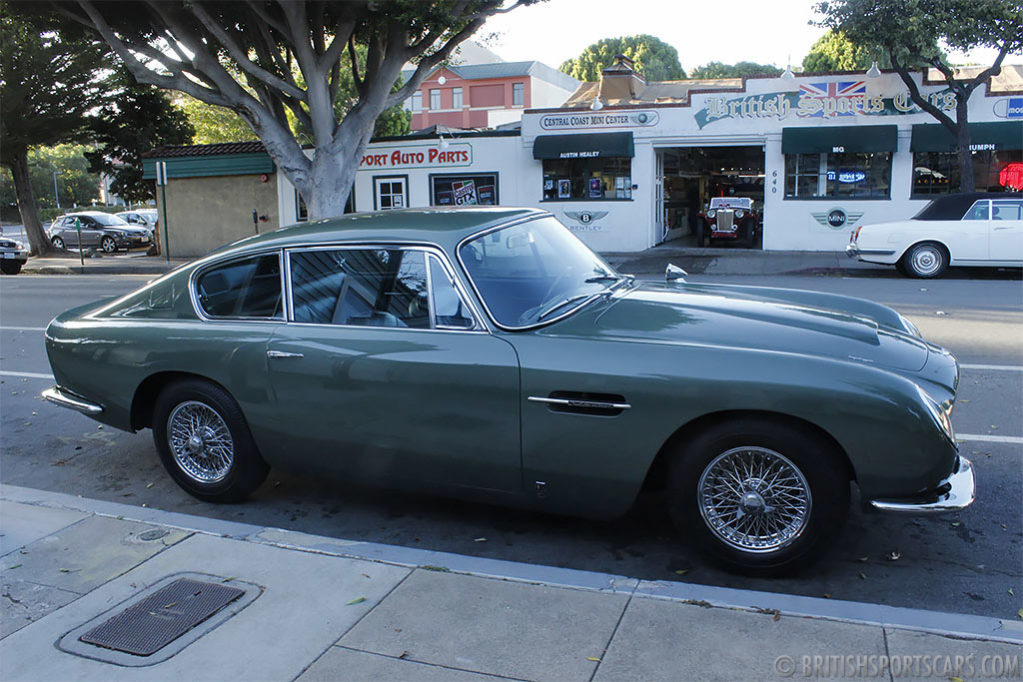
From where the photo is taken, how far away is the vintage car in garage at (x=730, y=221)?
22359mm

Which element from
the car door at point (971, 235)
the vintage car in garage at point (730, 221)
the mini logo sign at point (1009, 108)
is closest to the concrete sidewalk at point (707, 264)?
the vintage car in garage at point (730, 221)

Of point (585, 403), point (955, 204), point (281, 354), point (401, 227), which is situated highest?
point (955, 204)

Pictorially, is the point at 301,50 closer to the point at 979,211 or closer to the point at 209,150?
the point at 209,150

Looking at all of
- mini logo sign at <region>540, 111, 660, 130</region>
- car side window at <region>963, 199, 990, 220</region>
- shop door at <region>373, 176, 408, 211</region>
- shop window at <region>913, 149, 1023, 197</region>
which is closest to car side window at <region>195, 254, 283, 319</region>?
car side window at <region>963, 199, 990, 220</region>

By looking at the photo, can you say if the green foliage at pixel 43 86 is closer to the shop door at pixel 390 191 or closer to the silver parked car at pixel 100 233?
the silver parked car at pixel 100 233

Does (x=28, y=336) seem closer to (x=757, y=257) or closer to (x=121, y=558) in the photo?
(x=121, y=558)

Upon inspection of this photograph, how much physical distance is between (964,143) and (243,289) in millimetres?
18285

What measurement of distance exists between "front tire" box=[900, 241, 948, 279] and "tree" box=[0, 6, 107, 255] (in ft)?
76.1

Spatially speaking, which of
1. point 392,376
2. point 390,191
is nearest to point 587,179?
point 390,191

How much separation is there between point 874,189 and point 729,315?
1848cm

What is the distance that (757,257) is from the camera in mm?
20266

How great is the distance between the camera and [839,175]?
20.8 meters

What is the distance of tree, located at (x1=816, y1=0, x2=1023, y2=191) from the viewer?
17.0 meters

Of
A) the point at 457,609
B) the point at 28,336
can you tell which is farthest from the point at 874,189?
the point at 457,609
